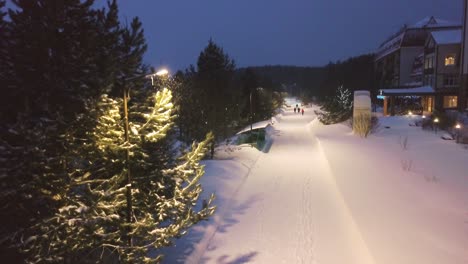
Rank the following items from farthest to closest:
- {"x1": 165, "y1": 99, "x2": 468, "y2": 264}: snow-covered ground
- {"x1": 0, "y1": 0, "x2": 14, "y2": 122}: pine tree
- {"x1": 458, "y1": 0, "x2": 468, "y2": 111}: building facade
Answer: {"x1": 458, "y1": 0, "x2": 468, "y2": 111}: building facade < {"x1": 165, "y1": 99, "x2": 468, "y2": 264}: snow-covered ground < {"x1": 0, "y1": 0, "x2": 14, "y2": 122}: pine tree

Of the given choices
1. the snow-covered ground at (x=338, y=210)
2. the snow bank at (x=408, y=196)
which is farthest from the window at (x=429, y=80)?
the snow-covered ground at (x=338, y=210)

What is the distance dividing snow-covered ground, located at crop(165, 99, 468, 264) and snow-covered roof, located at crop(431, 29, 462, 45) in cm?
3009

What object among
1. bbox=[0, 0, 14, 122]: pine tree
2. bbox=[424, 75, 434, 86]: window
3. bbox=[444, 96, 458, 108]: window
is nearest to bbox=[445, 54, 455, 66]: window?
bbox=[424, 75, 434, 86]: window

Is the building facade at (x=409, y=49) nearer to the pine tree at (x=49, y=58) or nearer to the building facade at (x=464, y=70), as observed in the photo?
the building facade at (x=464, y=70)

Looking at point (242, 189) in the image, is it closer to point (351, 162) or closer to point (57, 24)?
point (351, 162)

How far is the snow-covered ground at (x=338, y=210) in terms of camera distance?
7543 millimetres

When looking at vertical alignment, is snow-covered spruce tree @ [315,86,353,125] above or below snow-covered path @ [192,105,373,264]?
above

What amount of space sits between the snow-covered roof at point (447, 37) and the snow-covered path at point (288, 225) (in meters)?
36.3

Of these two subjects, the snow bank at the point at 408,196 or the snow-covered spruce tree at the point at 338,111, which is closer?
the snow bank at the point at 408,196

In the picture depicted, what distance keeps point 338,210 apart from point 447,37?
4212 centimetres

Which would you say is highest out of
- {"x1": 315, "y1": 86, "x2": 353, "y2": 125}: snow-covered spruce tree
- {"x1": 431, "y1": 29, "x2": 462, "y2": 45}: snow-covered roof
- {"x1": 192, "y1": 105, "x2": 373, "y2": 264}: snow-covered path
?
{"x1": 431, "y1": 29, "x2": 462, "y2": 45}: snow-covered roof

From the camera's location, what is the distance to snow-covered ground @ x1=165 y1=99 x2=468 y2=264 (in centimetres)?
754

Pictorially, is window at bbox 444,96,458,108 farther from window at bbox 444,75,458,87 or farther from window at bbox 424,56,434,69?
window at bbox 424,56,434,69

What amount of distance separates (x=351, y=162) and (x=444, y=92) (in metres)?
33.5
